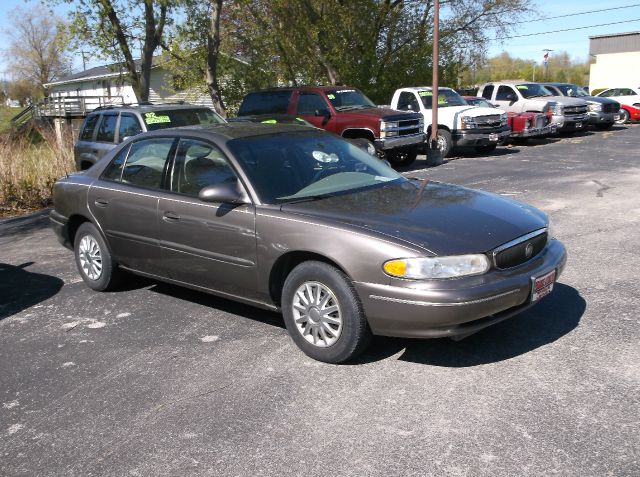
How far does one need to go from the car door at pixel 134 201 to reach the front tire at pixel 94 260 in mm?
140

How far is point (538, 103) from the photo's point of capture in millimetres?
21188

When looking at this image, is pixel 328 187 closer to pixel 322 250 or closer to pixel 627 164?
pixel 322 250

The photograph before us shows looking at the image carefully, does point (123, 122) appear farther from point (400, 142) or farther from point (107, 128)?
point (400, 142)

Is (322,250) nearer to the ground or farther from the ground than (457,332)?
farther from the ground

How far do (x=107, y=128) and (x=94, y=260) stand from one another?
20.0 ft

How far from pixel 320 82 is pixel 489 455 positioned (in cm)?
2407

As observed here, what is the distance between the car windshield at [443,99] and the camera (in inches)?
703

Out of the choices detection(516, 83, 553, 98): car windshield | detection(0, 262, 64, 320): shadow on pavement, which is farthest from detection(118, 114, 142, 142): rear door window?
detection(516, 83, 553, 98): car windshield

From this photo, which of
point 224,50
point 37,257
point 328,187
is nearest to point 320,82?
point 224,50

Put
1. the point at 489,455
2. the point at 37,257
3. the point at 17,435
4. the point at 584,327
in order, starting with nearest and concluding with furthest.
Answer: the point at 489,455, the point at 17,435, the point at 584,327, the point at 37,257

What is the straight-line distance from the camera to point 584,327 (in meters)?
A: 4.69

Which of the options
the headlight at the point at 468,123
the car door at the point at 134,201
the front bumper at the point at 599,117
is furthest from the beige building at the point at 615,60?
the car door at the point at 134,201

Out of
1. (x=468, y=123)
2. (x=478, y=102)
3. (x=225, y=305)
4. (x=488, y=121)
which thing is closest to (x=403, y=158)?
(x=468, y=123)

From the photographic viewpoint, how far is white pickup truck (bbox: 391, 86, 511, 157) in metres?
17.2
